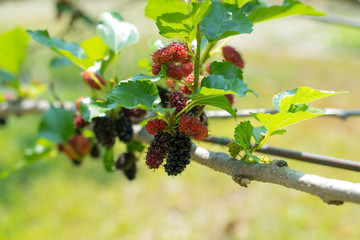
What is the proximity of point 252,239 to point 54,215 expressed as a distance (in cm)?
140

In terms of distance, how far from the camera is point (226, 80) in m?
0.59

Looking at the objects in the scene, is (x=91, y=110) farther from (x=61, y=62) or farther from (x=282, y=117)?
(x=61, y=62)

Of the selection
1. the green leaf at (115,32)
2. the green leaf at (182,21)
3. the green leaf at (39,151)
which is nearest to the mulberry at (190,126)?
the green leaf at (182,21)

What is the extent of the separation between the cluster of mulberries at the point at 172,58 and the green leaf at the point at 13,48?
0.83 meters

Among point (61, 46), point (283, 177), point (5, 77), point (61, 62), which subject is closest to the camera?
point (283, 177)

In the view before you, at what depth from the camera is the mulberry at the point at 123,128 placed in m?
0.93

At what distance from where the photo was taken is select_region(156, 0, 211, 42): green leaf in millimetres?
556

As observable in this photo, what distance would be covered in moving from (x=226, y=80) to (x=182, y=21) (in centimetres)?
12

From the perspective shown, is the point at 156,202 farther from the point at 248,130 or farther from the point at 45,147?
the point at 248,130

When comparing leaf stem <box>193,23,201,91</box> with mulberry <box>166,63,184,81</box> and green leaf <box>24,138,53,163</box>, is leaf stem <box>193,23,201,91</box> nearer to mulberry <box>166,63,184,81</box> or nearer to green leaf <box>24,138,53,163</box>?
mulberry <box>166,63,184,81</box>

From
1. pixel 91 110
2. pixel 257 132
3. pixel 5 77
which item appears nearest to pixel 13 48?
pixel 5 77

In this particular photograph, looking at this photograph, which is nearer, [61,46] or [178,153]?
[178,153]

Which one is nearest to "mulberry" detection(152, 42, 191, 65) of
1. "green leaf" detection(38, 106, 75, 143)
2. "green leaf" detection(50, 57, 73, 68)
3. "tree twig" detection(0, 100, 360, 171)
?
"tree twig" detection(0, 100, 360, 171)

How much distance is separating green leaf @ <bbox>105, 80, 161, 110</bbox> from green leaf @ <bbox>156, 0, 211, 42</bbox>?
0.10 meters
